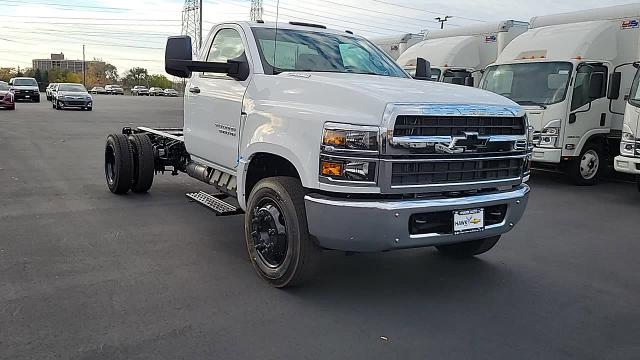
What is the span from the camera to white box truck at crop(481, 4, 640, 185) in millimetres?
11391

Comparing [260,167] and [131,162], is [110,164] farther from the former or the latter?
[260,167]

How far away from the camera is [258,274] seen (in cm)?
507

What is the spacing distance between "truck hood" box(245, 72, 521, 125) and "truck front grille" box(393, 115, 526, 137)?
12 cm

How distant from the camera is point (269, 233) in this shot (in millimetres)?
4797

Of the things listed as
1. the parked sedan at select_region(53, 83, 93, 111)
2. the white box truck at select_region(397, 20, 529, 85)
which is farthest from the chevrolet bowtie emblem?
the parked sedan at select_region(53, 83, 93, 111)

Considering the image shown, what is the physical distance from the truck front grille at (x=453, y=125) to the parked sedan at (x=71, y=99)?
1329 inches

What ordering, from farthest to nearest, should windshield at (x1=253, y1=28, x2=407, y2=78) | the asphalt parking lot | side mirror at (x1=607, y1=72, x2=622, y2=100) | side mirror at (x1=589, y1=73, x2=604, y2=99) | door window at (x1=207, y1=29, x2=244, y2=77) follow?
side mirror at (x1=589, y1=73, x2=604, y2=99) < side mirror at (x1=607, y1=72, x2=622, y2=100) < door window at (x1=207, y1=29, x2=244, y2=77) < windshield at (x1=253, y1=28, x2=407, y2=78) < the asphalt parking lot

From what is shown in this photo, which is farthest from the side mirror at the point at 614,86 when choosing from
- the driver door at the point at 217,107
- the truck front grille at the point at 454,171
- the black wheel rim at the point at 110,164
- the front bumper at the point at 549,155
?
the black wheel rim at the point at 110,164

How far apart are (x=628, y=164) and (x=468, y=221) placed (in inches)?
262

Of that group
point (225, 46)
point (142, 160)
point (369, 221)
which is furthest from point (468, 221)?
point (142, 160)

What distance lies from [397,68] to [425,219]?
2.36 metres

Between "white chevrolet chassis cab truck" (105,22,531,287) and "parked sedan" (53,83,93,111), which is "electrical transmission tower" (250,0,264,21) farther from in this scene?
"parked sedan" (53,83,93,111)

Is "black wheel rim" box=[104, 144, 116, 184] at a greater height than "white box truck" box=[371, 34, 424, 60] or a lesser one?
lesser

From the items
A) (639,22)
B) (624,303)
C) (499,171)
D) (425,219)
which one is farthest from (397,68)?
(639,22)
